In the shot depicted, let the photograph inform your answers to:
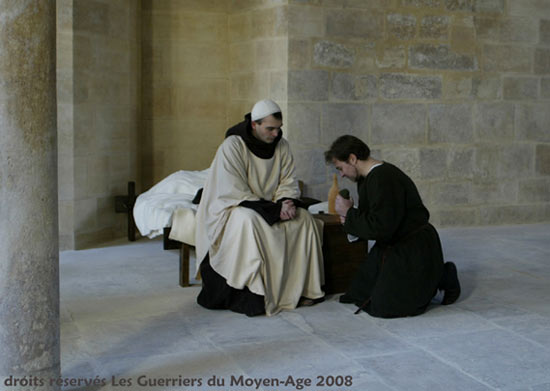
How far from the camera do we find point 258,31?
286 inches

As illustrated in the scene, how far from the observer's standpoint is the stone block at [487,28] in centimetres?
775

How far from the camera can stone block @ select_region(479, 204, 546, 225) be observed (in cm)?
798

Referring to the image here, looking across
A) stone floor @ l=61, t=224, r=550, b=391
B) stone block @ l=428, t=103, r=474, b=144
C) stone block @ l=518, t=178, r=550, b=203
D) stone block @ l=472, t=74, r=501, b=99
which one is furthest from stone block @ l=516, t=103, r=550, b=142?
stone floor @ l=61, t=224, r=550, b=391

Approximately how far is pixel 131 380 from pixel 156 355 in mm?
357

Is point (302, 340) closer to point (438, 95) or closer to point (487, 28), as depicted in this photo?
point (438, 95)

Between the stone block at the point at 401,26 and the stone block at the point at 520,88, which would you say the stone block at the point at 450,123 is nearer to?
the stone block at the point at 520,88

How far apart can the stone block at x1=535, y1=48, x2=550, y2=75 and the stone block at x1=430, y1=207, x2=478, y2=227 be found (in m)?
1.72

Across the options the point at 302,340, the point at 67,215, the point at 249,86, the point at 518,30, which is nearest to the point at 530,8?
the point at 518,30

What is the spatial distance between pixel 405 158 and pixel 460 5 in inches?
66.1

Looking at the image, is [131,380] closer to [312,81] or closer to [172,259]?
[172,259]

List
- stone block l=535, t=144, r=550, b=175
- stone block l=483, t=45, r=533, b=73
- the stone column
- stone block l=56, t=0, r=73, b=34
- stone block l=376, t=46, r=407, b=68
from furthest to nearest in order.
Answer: stone block l=535, t=144, r=550, b=175 → stone block l=483, t=45, r=533, b=73 → stone block l=376, t=46, r=407, b=68 → stone block l=56, t=0, r=73, b=34 → the stone column

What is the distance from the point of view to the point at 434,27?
24.8ft

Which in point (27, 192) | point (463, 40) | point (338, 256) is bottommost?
point (338, 256)

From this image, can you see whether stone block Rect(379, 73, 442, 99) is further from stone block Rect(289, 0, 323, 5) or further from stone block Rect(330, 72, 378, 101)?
stone block Rect(289, 0, 323, 5)
